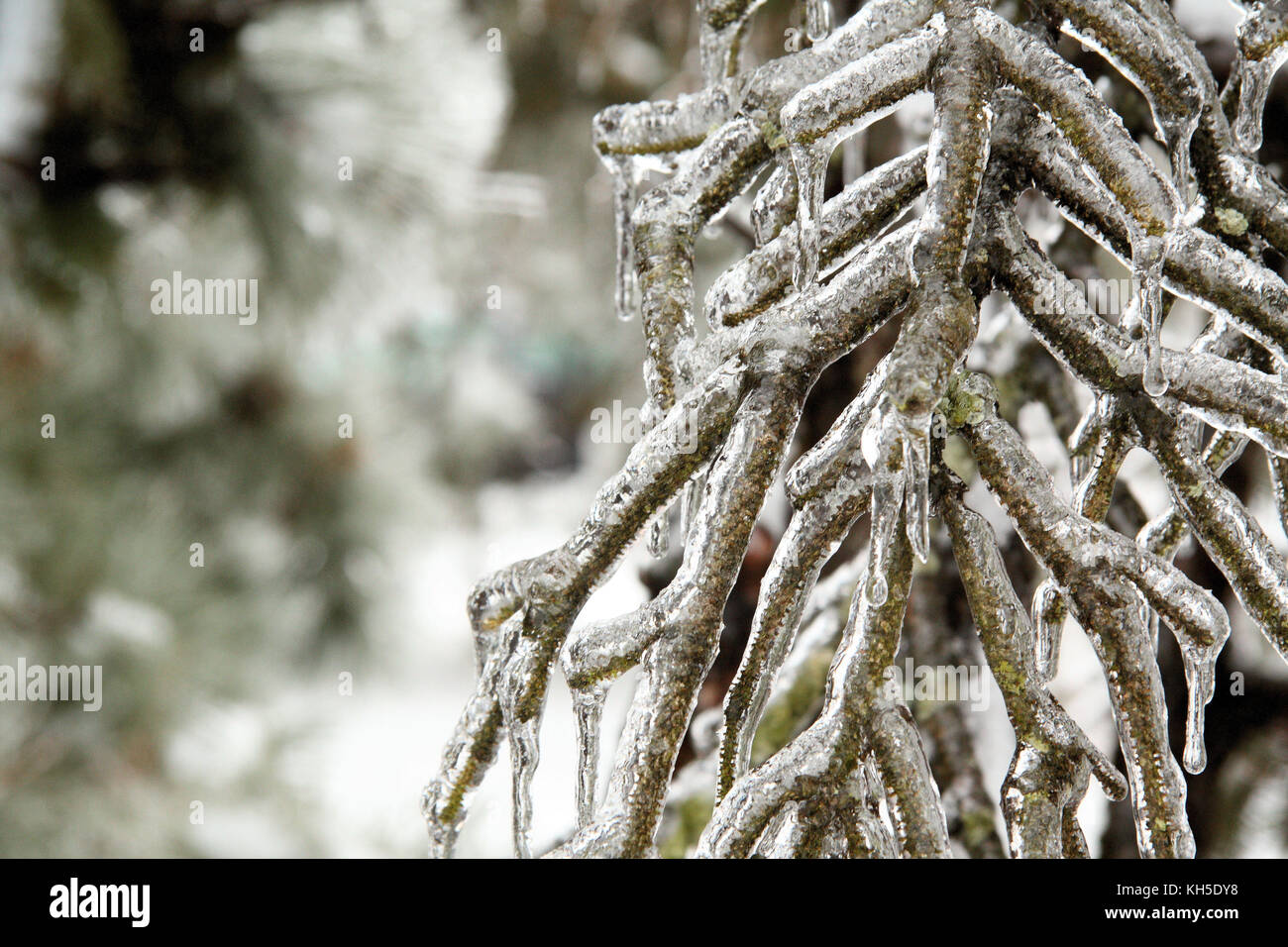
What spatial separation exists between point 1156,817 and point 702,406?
12cm

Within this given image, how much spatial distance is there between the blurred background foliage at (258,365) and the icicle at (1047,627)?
0.72ft

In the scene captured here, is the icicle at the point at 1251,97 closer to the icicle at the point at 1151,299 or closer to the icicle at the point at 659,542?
A: the icicle at the point at 1151,299

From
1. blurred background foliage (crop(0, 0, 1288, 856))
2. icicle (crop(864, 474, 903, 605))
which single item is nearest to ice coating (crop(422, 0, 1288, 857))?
icicle (crop(864, 474, 903, 605))

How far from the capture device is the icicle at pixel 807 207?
8.5 inches

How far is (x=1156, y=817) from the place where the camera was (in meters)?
0.20

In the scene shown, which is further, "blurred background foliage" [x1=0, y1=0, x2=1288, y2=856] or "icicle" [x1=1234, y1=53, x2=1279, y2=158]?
"blurred background foliage" [x1=0, y1=0, x2=1288, y2=856]

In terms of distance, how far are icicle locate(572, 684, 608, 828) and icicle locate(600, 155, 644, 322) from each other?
0.46ft

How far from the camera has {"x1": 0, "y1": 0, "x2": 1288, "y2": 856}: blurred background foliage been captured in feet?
2.98

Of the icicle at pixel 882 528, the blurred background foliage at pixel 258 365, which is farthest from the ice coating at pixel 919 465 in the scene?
the blurred background foliage at pixel 258 365

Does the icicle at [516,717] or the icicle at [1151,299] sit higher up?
the icicle at [1151,299]

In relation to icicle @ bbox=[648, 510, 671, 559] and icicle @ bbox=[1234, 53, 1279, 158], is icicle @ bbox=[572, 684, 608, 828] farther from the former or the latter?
icicle @ bbox=[1234, 53, 1279, 158]

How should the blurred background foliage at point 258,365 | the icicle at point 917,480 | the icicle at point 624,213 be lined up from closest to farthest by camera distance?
the icicle at point 917,480, the icicle at point 624,213, the blurred background foliage at point 258,365

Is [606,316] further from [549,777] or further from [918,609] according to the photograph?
[918,609]
